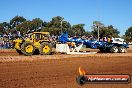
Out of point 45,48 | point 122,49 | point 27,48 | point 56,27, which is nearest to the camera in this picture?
point 27,48

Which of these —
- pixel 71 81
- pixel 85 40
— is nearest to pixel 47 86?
pixel 71 81

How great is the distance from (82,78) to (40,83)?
2.84 metres

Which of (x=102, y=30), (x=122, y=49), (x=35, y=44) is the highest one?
(x=102, y=30)

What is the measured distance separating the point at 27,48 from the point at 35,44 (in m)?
0.73

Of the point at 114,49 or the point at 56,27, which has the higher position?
the point at 56,27

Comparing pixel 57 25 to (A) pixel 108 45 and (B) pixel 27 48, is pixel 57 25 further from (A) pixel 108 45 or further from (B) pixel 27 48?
(B) pixel 27 48

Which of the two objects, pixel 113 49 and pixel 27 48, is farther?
pixel 113 49

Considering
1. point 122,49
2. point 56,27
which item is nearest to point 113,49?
point 122,49

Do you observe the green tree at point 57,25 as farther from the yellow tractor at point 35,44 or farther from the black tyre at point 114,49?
the yellow tractor at point 35,44

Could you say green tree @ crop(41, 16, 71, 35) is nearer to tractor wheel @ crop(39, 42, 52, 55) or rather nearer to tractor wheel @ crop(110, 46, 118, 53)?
tractor wheel @ crop(110, 46, 118, 53)

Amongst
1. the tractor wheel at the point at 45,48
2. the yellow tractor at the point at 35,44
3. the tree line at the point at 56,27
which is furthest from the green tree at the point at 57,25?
the tractor wheel at the point at 45,48

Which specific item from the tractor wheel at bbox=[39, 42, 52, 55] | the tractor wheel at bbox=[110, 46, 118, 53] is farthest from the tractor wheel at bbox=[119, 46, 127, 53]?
the tractor wheel at bbox=[39, 42, 52, 55]

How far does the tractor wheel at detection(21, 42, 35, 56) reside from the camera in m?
22.6

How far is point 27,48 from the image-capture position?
74.6ft
